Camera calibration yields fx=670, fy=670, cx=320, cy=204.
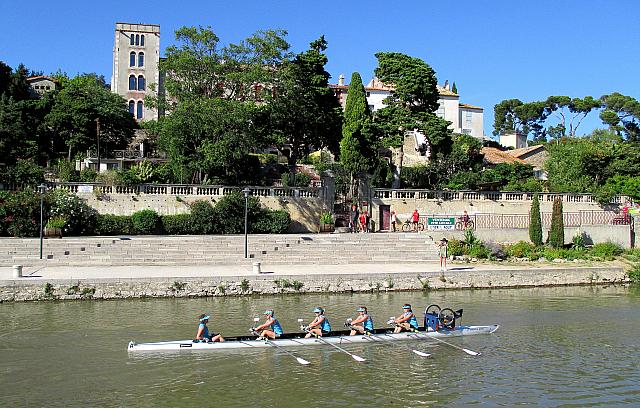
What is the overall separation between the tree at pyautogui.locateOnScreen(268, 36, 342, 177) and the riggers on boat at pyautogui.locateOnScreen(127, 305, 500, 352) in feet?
74.8

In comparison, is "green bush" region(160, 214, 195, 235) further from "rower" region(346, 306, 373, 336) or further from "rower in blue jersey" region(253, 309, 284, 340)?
"rower" region(346, 306, 373, 336)

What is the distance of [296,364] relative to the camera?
1783 cm

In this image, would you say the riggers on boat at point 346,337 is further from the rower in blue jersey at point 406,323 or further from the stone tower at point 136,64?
the stone tower at point 136,64

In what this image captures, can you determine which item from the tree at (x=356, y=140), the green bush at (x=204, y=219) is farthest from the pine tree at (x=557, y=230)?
the green bush at (x=204, y=219)

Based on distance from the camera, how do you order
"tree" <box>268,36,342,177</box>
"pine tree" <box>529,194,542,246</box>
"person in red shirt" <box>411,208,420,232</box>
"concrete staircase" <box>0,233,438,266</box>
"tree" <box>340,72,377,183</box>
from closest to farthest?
"concrete staircase" <box>0,233,438,266</box>
"pine tree" <box>529,194,542,246</box>
"person in red shirt" <box>411,208,420,232</box>
"tree" <box>340,72,377,183</box>
"tree" <box>268,36,342,177</box>

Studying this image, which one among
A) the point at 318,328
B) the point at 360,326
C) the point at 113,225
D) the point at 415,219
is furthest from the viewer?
the point at 415,219

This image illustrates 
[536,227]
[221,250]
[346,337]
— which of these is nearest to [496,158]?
[536,227]

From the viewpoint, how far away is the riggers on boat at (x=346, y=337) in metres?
18.3

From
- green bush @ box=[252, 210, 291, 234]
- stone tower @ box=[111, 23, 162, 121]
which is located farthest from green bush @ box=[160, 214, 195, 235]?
stone tower @ box=[111, 23, 162, 121]

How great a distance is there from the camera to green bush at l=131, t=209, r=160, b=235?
34719 mm

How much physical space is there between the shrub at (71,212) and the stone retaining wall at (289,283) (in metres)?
8.53

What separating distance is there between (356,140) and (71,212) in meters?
16.5

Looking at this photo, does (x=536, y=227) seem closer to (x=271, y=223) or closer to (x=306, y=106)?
(x=271, y=223)

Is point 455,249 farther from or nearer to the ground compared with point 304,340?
farther from the ground
